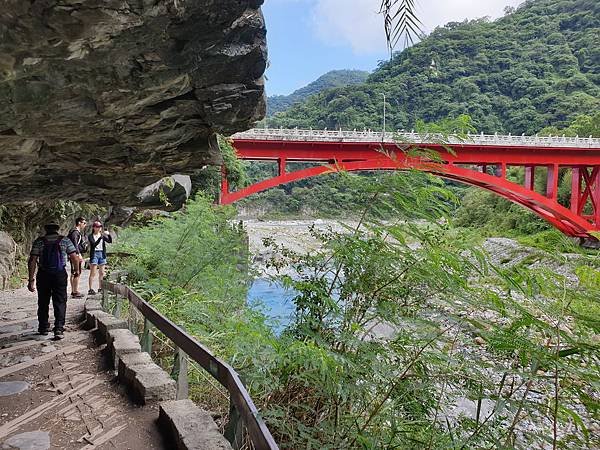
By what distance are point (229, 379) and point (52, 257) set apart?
11.3 ft

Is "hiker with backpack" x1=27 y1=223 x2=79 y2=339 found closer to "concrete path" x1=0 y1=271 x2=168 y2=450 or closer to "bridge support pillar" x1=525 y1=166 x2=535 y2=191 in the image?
"concrete path" x1=0 y1=271 x2=168 y2=450

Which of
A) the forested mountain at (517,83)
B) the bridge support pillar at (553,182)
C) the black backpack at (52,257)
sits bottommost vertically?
the black backpack at (52,257)

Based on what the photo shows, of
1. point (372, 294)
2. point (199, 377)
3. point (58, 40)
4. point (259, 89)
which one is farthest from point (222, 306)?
point (58, 40)

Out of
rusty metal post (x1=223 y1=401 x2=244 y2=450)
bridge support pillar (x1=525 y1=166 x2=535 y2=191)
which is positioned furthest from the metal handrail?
bridge support pillar (x1=525 y1=166 x2=535 y2=191)

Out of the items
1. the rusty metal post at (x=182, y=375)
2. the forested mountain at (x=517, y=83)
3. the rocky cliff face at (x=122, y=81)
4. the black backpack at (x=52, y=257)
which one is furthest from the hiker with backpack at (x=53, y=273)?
the forested mountain at (x=517, y=83)

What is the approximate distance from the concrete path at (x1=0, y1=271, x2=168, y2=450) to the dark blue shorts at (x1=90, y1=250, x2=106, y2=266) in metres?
1.94

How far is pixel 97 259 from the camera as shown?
6621 millimetres

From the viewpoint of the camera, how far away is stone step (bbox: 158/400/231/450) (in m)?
1.98

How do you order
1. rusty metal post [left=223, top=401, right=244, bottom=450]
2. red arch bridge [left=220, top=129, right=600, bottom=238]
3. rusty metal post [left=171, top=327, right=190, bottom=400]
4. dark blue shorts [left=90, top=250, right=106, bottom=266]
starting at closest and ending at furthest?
rusty metal post [left=223, top=401, right=244, bottom=450]
rusty metal post [left=171, top=327, right=190, bottom=400]
dark blue shorts [left=90, top=250, right=106, bottom=266]
red arch bridge [left=220, top=129, right=600, bottom=238]

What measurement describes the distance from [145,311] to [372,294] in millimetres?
1691

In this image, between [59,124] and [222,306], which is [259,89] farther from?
[222,306]

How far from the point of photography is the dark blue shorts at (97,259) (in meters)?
6.57

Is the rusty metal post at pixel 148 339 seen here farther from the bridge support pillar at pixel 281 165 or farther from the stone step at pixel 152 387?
the bridge support pillar at pixel 281 165

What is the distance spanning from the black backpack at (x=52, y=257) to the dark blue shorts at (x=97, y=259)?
2.21 metres
